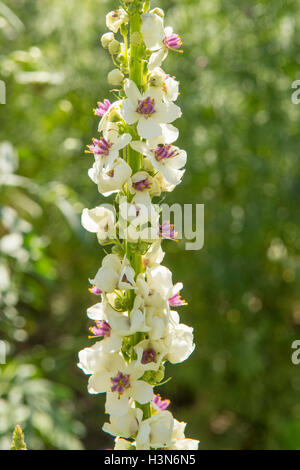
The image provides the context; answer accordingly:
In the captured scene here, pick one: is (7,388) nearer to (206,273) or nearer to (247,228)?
(206,273)

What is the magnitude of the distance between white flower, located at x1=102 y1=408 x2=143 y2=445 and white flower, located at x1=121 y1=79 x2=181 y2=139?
1.50 feet

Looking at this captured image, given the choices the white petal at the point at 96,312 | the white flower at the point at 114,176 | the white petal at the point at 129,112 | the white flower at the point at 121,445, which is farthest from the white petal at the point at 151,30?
the white flower at the point at 121,445

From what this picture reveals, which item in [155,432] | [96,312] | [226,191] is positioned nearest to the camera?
[155,432]

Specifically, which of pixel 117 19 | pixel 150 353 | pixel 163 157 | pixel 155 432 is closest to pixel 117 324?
pixel 150 353

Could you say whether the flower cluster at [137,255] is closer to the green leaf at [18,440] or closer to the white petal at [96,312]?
the white petal at [96,312]

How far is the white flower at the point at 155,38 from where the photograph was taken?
0.93 metres

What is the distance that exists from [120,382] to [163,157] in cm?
38

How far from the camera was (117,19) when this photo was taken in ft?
3.34

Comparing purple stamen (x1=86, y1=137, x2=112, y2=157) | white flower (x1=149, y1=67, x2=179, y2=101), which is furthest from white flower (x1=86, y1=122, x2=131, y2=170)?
white flower (x1=149, y1=67, x2=179, y2=101)

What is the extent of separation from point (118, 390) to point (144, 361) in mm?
63

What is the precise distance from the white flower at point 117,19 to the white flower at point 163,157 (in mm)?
225

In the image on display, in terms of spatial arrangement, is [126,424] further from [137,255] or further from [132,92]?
[132,92]

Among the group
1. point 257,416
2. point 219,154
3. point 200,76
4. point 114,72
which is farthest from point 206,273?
point 114,72

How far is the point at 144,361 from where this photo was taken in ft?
2.95
